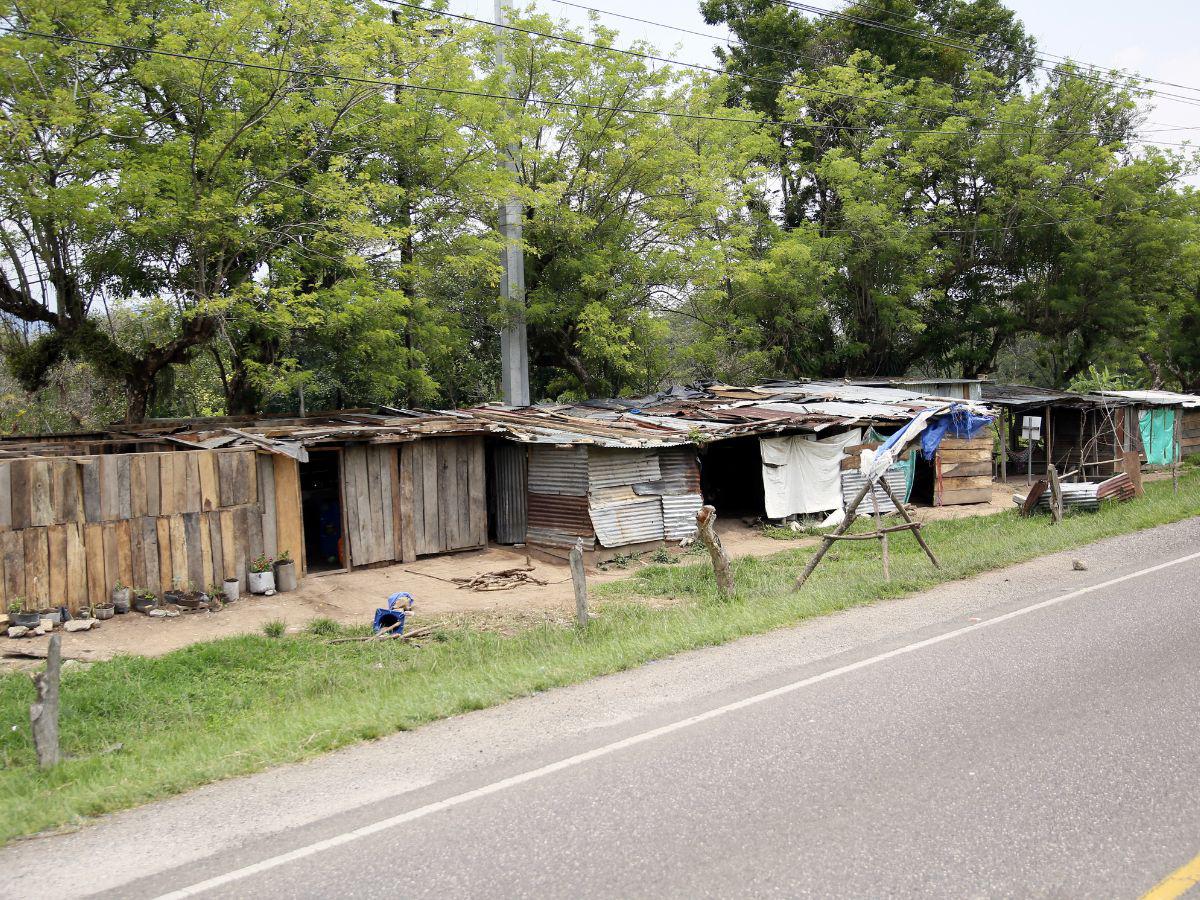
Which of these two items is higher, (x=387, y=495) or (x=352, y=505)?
(x=387, y=495)

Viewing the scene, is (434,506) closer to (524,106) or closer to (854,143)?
(524,106)

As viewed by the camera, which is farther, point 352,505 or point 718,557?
point 352,505

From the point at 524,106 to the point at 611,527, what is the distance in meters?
15.0

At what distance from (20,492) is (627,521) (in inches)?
396

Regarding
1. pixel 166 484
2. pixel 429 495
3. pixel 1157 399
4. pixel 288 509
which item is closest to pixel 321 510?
pixel 429 495

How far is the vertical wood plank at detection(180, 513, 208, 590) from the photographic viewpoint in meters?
13.7

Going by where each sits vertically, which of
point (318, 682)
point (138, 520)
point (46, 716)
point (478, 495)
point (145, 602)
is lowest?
point (318, 682)

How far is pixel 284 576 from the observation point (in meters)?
14.7

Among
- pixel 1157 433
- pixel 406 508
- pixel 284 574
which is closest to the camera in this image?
pixel 284 574

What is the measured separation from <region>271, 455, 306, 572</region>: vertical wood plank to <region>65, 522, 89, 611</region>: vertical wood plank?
9.89ft

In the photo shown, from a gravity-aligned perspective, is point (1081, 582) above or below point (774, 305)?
below

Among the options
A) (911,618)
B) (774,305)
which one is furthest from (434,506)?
(774,305)

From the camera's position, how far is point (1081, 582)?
11.1m

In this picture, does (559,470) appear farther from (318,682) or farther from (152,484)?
(318,682)
